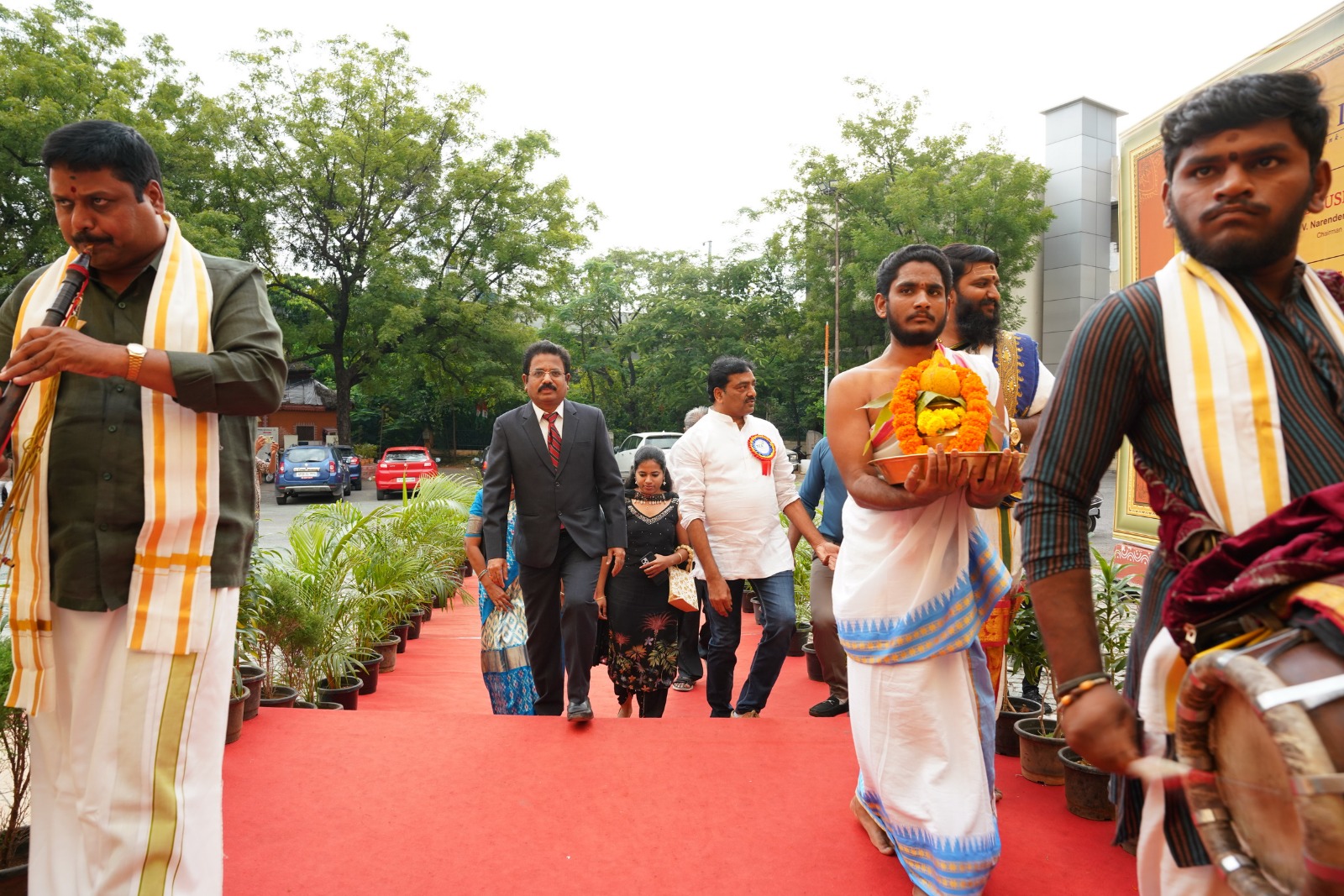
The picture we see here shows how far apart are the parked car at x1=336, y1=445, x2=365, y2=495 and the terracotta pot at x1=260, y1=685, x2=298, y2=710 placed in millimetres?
19934

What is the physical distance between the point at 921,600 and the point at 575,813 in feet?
4.80

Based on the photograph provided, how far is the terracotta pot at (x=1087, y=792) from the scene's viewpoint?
126 inches

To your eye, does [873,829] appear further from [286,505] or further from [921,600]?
[286,505]

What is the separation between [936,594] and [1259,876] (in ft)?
5.79

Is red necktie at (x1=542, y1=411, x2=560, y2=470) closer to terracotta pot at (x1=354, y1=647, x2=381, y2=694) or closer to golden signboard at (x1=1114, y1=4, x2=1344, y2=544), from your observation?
terracotta pot at (x1=354, y1=647, x2=381, y2=694)

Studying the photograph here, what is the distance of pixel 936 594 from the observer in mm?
2840

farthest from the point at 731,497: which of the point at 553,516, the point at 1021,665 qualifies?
the point at 1021,665

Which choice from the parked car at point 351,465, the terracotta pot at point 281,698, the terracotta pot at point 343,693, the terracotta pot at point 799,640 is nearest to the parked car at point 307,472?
the parked car at point 351,465

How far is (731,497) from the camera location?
5.27 meters

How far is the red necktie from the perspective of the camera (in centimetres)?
481

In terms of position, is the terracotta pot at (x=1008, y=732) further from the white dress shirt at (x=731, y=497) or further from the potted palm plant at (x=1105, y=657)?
the white dress shirt at (x=731, y=497)

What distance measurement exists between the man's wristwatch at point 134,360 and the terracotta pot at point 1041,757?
128 inches

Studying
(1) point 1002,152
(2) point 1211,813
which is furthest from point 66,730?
(1) point 1002,152

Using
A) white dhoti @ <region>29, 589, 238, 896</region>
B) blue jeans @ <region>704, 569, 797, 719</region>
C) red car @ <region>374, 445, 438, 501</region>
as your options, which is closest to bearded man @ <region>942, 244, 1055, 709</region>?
blue jeans @ <region>704, 569, 797, 719</region>
